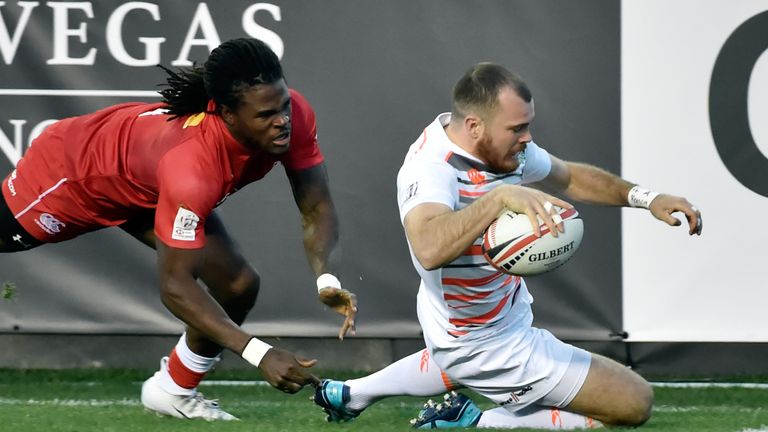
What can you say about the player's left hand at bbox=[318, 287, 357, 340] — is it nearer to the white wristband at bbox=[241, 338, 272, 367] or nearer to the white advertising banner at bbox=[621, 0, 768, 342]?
the white wristband at bbox=[241, 338, 272, 367]

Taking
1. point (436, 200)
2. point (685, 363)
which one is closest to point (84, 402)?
point (436, 200)

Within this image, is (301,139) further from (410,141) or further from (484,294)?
(410,141)

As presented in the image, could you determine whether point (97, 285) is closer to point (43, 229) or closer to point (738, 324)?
point (43, 229)

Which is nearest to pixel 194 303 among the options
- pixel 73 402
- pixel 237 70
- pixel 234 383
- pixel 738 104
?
pixel 237 70

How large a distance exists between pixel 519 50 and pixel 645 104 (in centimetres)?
72

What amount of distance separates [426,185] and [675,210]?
1035mm

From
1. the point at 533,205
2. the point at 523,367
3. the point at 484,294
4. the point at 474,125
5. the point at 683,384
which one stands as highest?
the point at 474,125

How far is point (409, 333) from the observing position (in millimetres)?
7625

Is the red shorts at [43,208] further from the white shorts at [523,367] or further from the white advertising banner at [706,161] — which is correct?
the white advertising banner at [706,161]

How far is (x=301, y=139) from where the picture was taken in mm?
5906

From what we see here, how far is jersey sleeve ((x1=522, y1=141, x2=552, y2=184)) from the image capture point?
5.77 metres

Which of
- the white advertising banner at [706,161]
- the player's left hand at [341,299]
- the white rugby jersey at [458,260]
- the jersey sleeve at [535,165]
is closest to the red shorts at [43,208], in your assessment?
the player's left hand at [341,299]

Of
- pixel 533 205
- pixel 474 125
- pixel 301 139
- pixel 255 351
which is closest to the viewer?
pixel 533 205

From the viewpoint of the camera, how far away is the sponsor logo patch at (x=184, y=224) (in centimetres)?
533
